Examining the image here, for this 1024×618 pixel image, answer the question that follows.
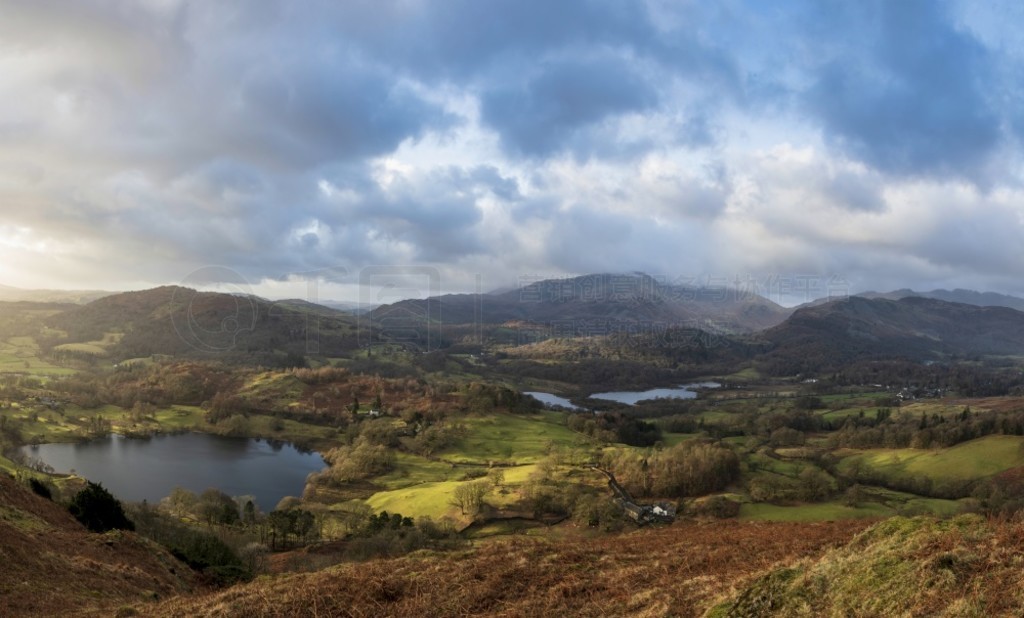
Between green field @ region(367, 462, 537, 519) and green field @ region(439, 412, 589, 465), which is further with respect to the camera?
green field @ region(439, 412, 589, 465)

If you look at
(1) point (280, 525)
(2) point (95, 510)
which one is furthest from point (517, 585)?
(1) point (280, 525)

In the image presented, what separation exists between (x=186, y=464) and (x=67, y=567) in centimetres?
9786

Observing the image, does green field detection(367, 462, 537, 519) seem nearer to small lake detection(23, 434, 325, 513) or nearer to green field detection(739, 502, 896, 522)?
small lake detection(23, 434, 325, 513)

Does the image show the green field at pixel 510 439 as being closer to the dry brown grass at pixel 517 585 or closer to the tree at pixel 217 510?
the tree at pixel 217 510

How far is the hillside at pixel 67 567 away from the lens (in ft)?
56.5

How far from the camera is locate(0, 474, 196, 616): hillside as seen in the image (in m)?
17.2

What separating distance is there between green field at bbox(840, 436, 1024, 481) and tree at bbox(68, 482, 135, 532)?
106822 mm

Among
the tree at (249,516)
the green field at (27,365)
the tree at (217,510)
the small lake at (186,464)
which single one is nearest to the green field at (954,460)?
the tree at (249,516)

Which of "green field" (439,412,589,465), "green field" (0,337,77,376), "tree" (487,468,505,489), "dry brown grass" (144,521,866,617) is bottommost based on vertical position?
"green field" (439,412,589,465)

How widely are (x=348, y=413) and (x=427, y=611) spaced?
13572 centimetres

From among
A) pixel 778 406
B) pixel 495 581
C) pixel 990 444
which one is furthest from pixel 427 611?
pixel 778 406

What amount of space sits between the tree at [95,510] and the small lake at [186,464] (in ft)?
171

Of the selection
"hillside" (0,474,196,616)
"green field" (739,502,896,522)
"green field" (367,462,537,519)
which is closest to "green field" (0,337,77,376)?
"green field" (367,462,537,519)

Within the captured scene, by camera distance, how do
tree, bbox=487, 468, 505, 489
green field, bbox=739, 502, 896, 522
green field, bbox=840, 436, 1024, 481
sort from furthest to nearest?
green field, bbox=840, 436, 1024, 481 → tree, bbox=487, 468, 505, 489 → green field, bbox=739, 502, 896, 522
